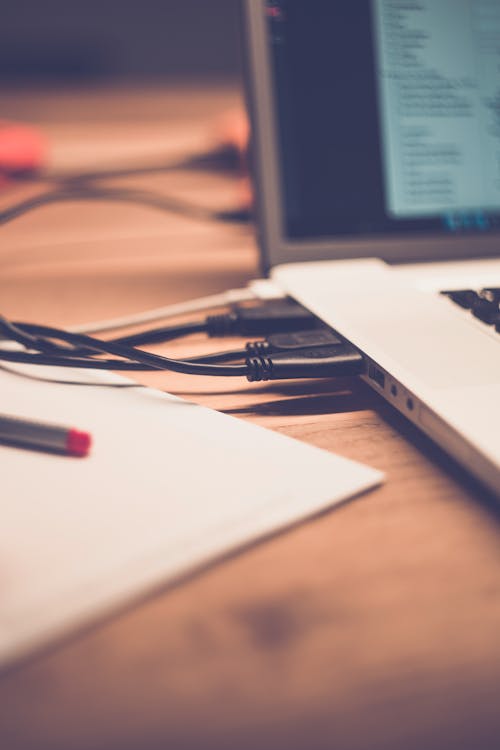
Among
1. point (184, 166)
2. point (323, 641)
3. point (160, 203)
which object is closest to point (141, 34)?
point (184, 166)

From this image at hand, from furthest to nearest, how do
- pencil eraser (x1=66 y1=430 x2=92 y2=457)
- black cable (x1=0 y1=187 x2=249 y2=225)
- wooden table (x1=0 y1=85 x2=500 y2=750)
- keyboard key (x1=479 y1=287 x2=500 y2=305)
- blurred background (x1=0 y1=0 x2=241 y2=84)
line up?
1. blurred background (x1=0 y1=0 x2=241 y2=84)
2. black cable (x1=0 y1=187 x2=249 y2=225)
3. keyboard key (x1=479 y1=287 x2=500 y2=305)
4. pencil eraser (x1=66 y1=430 x2=92 y2=457)
5. wooden table (x1=0 y1=85 x2=500 y2=750)

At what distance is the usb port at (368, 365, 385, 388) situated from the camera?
1.14 ft

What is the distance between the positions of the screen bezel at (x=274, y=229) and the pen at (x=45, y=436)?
→ 26 centimetres

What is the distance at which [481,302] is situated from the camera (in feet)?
1.30

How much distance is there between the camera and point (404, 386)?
0.32 meters

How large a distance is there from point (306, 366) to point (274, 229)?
175 millimetres

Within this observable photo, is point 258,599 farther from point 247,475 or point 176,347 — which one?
point 176,347

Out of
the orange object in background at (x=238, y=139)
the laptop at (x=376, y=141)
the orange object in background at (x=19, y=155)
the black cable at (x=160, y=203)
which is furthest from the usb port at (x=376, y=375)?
the orange object in background at (x=19, y=155)

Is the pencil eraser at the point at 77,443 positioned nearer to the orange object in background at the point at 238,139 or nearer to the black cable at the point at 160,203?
the black cable at the point at 160,203

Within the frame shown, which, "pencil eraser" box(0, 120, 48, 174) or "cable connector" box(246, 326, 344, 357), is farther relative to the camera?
"pencil eraser" box(0, 120, 48, 174)

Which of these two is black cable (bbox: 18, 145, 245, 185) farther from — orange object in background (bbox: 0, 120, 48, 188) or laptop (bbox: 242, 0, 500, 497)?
laptop (bbox: 242, 0, 500, 497)

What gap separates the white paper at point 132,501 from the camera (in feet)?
0.69

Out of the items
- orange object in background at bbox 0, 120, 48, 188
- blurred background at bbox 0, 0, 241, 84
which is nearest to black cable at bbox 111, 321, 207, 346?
orange object in background at bbox 0, 120, 48, 188

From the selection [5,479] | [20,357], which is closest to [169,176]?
[20,357]
